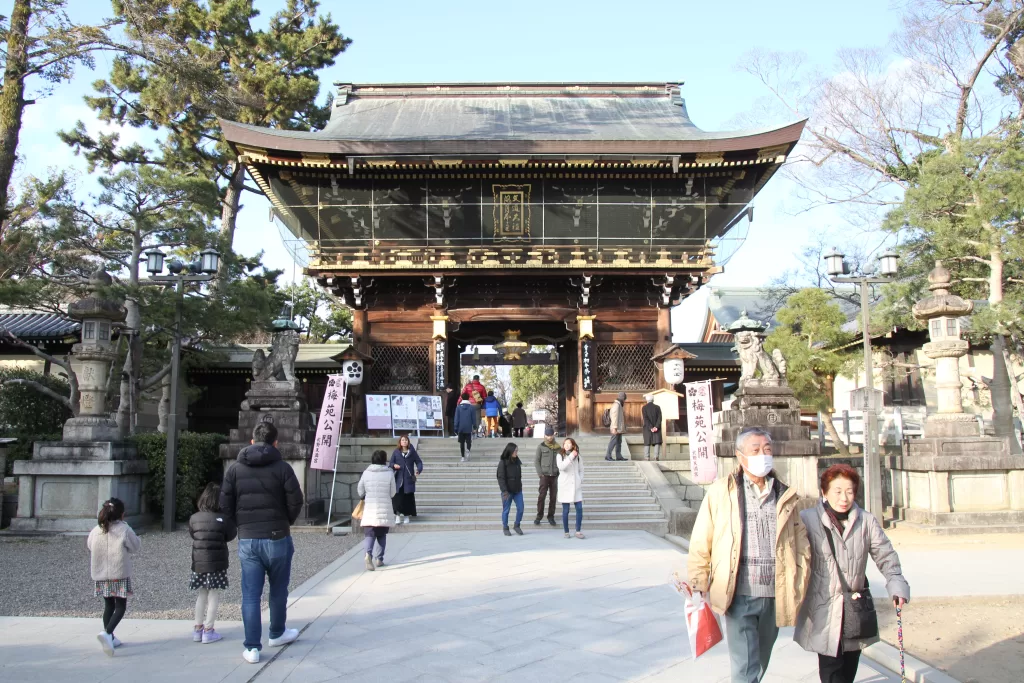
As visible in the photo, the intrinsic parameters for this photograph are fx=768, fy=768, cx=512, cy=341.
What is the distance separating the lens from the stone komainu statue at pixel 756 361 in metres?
15.3

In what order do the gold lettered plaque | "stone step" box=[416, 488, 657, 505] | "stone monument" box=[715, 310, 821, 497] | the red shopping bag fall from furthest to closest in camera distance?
the gold lettered plaque → "stone step" box=[416, 488, 657, 505] → "stone monument" box=[715, 310, 821, 497] → the red shopping bag

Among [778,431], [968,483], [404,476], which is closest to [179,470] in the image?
[404,476]

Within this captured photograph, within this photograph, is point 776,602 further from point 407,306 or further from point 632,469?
point 407,306

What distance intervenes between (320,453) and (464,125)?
1325 cm

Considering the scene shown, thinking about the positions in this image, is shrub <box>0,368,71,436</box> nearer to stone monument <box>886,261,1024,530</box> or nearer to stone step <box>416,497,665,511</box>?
stone step <box>416,497,665,511</box>

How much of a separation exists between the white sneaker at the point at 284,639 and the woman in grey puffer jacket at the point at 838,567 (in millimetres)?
3921

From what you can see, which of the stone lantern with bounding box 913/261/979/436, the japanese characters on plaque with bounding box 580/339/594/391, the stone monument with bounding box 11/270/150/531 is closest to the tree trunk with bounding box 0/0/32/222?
the stone monument with bounding box 11/270/150/531

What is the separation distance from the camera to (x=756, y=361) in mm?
15430

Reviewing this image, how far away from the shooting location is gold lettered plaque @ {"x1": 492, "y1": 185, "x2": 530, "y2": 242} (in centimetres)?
2147

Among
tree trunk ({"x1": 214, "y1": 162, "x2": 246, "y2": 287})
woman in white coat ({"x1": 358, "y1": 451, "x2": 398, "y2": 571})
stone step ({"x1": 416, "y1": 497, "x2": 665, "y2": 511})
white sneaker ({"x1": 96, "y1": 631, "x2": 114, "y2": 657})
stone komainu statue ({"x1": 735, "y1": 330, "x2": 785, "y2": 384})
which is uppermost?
tree trunk ({"x1": 214, "y1": 162, "x2": 246, "y2": 287})

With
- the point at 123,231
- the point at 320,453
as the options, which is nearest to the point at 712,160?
the point at 320,453

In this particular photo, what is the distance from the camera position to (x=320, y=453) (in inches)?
538

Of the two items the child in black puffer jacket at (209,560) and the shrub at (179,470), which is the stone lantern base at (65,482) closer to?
the shrub at (179,470)

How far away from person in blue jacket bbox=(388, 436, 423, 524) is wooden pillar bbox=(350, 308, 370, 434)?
288 inches
